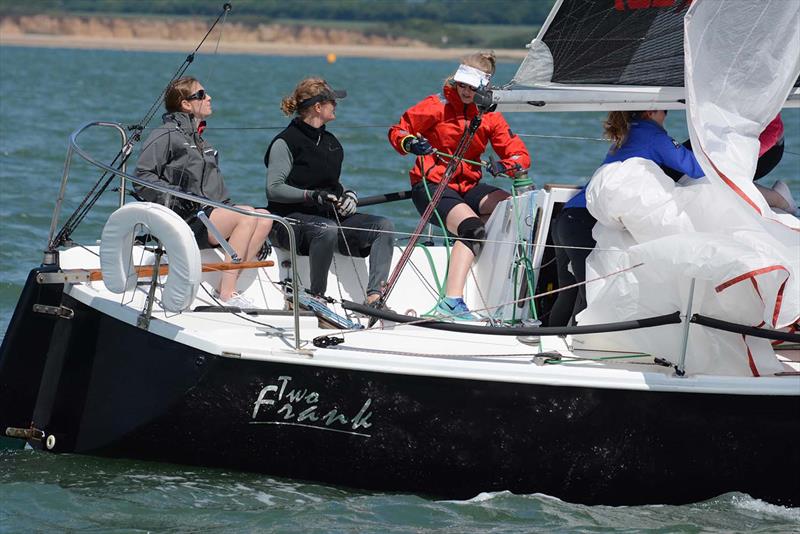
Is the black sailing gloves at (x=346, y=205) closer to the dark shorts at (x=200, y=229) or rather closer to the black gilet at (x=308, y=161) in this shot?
the black gilet at (x=308, y=161)

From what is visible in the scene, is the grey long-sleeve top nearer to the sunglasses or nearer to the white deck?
the sunglasses

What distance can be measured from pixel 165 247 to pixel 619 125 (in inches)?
72.0

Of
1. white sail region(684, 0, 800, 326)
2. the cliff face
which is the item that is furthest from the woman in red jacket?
the cliff face

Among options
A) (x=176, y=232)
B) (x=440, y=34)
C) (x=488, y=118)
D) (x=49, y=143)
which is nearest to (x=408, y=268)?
(x=488, y=118)

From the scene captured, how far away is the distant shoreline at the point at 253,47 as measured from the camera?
68.6m

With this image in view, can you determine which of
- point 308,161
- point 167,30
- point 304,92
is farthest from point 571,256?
point 167,30

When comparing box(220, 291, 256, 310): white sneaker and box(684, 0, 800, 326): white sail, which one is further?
box(220, 291, 256, 310): white sneaker

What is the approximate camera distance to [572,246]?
5492 mm

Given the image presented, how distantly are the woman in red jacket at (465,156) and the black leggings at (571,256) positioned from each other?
649mm

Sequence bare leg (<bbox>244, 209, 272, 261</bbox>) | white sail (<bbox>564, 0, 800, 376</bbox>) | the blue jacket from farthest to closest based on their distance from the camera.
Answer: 1. bare leg (<bbox>244, 209, 272, 261</bbox>)
2. the blue jacket
3. white sail (<bbox>564, 0, 800, 376</bbox>)

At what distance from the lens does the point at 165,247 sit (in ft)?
16.8

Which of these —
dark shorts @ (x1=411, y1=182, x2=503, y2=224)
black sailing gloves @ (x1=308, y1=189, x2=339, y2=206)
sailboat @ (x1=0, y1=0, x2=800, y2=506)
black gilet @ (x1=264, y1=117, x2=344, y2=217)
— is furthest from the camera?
dark shorts @ (x1=411, y1=182, x2=503, y2=224)

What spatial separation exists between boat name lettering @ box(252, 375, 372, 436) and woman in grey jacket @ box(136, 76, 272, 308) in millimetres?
942

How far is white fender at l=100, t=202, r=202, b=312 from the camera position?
16.7 ft
